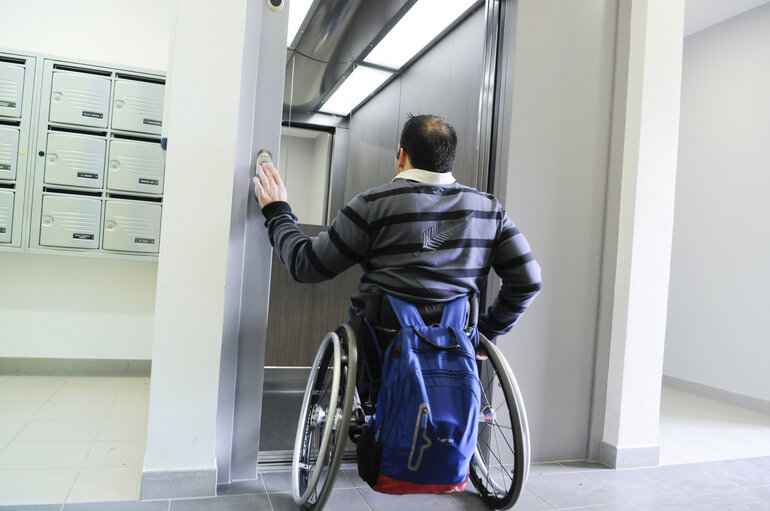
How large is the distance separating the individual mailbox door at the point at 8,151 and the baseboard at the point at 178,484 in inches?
83.8

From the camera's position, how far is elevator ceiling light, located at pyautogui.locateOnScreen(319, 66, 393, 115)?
2850mm

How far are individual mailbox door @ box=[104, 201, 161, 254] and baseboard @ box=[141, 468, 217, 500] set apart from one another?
1.74m

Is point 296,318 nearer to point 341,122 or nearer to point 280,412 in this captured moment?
point 280,412

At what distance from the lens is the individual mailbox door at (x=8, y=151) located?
295 cm

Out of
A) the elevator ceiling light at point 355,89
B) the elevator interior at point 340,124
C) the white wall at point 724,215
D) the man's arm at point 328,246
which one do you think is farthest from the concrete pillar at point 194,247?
the white wall at point 724,215

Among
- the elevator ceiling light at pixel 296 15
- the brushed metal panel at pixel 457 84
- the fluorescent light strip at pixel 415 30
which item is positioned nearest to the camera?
the elevator ceiling light at pixel 296 15

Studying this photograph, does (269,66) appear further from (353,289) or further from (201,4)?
(353,289)

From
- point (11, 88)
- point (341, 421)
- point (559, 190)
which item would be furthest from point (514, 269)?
point (11, 88)

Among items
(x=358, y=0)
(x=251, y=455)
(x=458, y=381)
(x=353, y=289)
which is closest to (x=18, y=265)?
(x=353, y=289)

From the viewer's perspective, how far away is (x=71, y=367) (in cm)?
326

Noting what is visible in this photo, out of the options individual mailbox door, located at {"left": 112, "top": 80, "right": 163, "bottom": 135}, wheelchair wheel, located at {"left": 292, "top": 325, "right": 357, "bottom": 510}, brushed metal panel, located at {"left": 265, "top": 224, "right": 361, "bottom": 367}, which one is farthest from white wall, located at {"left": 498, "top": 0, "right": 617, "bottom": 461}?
individual mailbox door, located at {"left": 112, "top": 80, "right": 163, "bottom": 135}

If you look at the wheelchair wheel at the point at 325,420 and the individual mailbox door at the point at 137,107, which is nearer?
the wheelchair wheel at the point at 325,420

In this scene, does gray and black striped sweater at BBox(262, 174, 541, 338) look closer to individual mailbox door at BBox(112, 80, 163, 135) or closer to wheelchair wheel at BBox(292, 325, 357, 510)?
wheelchair wheel at BBox(292, 325, 357, 510)

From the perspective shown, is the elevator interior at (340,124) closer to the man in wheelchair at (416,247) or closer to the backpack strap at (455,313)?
the man in wheelchair at (416,247)
